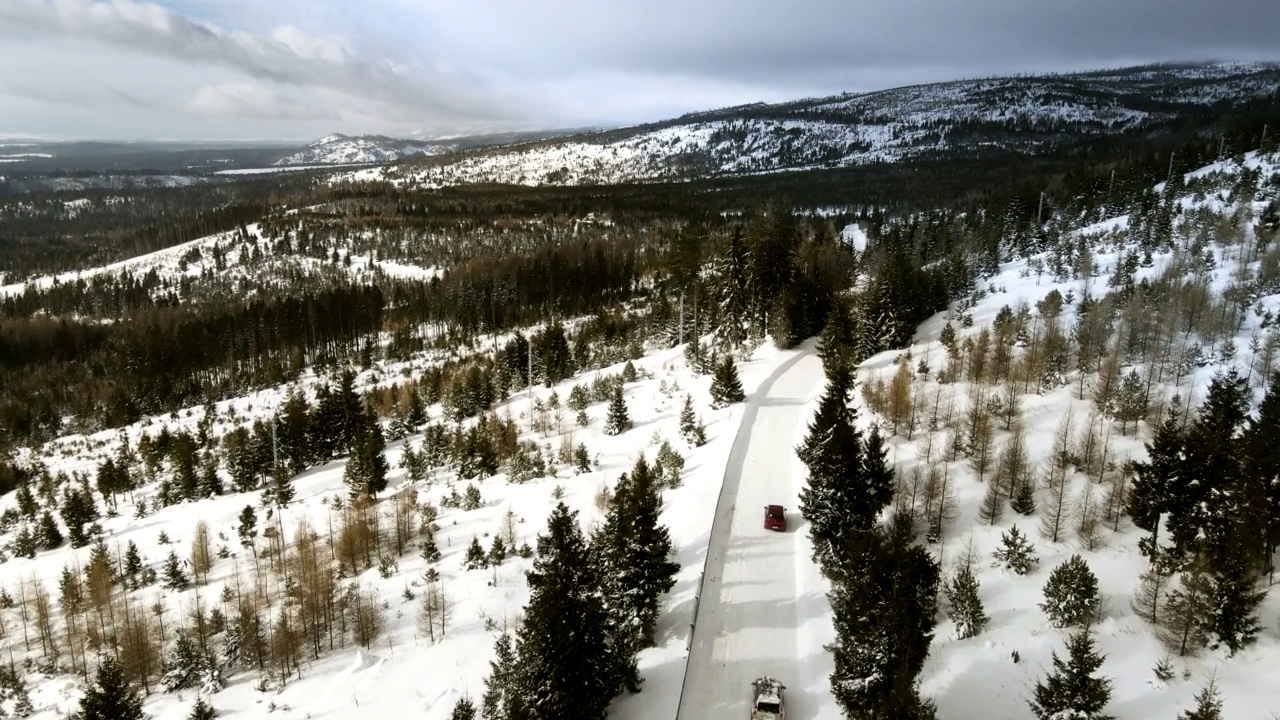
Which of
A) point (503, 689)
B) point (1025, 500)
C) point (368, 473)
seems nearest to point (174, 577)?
point (368, 473)

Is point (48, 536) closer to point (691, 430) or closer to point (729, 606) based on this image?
point (691, 430)

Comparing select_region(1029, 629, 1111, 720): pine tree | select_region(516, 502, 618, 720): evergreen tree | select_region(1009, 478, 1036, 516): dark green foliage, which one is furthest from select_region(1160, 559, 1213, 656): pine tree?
select_region(516, 502, 618, 720): evergreen tree

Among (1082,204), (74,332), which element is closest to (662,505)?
(1082,204)

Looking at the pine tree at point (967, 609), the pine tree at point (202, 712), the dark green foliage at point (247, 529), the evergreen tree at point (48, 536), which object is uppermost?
the pine tree at point (967, 609)

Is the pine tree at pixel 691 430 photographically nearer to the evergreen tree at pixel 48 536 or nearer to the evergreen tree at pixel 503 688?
the evergreen tree at pixel 503 688

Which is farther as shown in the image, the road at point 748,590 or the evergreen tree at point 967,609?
the evergreen tree at point 967,609

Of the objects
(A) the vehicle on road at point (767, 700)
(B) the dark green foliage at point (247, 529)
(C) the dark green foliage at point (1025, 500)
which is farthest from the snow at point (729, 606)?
(A) the vehicle on road at point (767, 700)

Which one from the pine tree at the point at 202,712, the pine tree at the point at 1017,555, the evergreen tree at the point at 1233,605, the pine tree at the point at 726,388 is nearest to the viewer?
the evergreen tree at the point at 1233,605
